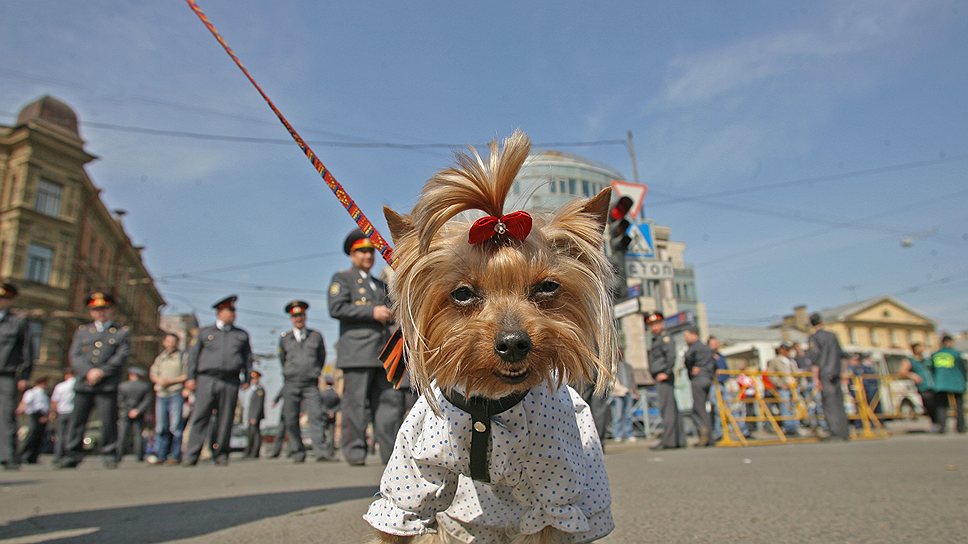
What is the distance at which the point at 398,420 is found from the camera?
6047 mm

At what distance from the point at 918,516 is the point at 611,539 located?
1974 millimetres

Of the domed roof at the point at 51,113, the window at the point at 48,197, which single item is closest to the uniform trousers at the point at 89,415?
the window at the point at 48,197

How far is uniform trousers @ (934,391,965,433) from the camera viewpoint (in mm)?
14742

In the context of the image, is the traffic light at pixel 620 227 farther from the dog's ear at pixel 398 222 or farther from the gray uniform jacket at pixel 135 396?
the gray uniform jacket at pixel 135 396

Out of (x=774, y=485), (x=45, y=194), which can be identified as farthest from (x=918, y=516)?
(x=45, y=194)

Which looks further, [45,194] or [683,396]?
[45,194]

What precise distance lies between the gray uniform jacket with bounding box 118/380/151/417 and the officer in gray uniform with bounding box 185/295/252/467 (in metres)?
2.45

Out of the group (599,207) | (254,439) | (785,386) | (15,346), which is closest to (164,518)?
(599,207)

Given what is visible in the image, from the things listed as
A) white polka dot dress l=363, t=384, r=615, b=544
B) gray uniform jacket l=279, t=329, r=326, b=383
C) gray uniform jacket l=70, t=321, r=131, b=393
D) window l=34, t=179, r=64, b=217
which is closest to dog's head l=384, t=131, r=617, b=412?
white polka dot dress l=363, t=384, r=615, b=544

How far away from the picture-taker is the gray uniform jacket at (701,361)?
12180 mm

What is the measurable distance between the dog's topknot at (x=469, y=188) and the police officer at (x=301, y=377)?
8.93m

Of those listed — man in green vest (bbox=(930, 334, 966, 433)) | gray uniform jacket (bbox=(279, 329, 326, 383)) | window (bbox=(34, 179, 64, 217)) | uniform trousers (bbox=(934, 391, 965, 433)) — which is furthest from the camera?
window (bbox=(34, 179, 64, 217))

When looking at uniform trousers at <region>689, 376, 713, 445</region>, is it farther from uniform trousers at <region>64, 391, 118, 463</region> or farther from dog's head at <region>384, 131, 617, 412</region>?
dog's head at <region>384, 131, 617, 412</region>

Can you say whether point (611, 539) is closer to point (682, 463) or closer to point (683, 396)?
point (682, 463)
